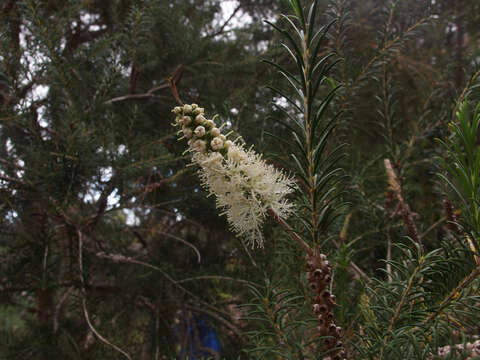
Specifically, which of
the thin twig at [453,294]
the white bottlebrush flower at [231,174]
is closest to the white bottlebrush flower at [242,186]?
the white bottlebrush flower at [231,174]

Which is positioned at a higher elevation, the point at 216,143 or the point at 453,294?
the point at 216,143

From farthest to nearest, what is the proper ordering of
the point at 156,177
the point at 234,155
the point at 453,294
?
the point at 156,177, the point at 234,155, the point at 453,294

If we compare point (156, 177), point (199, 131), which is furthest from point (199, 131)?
point (156, 177)

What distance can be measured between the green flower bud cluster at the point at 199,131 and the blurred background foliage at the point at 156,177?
32cm

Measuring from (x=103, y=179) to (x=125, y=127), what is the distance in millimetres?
292

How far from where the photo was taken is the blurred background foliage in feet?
3.28

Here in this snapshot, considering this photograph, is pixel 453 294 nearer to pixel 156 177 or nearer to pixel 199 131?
pixel 199 131

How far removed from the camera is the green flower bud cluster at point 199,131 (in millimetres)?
590

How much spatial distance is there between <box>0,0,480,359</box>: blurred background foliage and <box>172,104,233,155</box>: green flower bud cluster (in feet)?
1.04

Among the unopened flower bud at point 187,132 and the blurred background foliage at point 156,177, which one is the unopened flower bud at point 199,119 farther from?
the blurred background foliage at point 156,177

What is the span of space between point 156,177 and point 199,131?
107cm

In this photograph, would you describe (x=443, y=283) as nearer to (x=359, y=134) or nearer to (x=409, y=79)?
(x=359, y=134)

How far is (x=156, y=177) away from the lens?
1.60 metres

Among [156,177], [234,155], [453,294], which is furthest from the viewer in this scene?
[156,177]
